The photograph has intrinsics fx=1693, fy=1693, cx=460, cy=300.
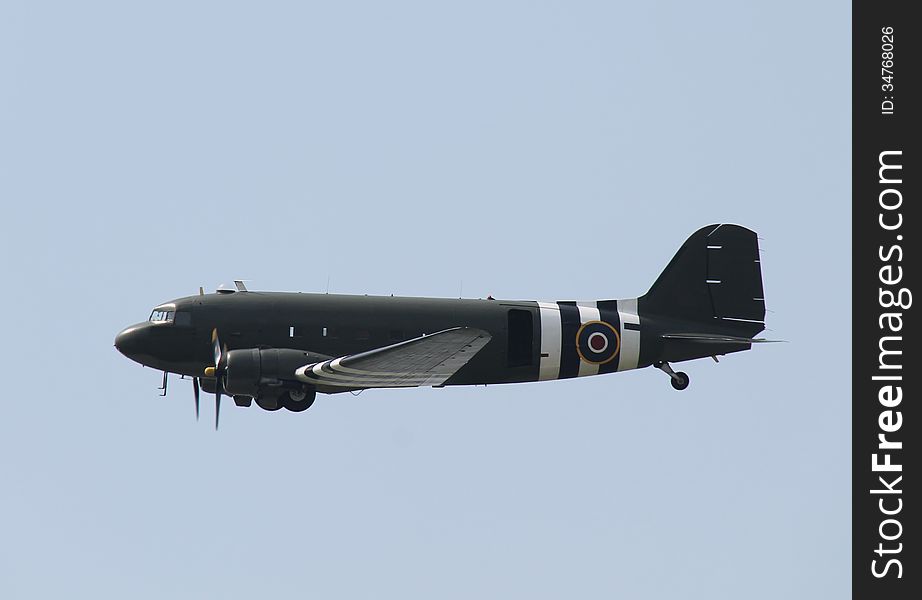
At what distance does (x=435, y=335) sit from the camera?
40938 millimetres

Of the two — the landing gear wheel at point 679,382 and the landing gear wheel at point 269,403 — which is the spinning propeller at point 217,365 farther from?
the landing gear wheel at point 679,382

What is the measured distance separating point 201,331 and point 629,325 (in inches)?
455

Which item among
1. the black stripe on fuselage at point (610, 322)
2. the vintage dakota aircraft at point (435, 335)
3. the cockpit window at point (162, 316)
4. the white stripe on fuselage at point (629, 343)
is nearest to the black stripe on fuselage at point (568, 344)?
the vintage dakota aircraft at point (435, 335)

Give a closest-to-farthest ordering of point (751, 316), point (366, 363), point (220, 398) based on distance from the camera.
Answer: point (366, 363) → point (220, 398) → point (751, 316)

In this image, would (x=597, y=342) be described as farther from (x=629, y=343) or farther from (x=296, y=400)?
(x=296, y=400)

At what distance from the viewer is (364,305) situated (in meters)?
44.1

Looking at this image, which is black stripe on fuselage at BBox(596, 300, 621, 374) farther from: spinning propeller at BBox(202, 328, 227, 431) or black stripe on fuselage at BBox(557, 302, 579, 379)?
spinning propeller at BBox(202, 328, 227, 431)

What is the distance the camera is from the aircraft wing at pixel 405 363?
1615 inches

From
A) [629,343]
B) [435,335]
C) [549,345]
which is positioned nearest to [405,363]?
[435,335]

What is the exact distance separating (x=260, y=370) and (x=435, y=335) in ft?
15.1

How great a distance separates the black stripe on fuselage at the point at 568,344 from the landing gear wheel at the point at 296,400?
6775mm

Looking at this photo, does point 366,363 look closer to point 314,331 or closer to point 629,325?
point 314,331
